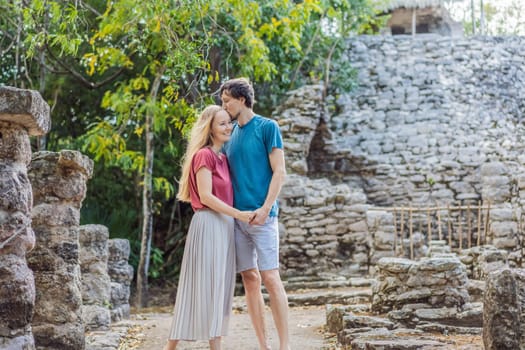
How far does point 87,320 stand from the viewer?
18.3 ft

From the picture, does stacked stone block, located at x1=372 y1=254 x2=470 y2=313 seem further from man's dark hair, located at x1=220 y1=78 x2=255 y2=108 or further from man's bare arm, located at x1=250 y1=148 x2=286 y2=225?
man's dark hair, located at x1=220 y1=78 x2=255 y2=108

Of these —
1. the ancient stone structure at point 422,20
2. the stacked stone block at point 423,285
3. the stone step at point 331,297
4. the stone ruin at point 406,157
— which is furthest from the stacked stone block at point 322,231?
the ancient stone structure at point 422,20

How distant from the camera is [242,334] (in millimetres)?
6016

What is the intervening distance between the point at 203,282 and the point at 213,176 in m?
0.60

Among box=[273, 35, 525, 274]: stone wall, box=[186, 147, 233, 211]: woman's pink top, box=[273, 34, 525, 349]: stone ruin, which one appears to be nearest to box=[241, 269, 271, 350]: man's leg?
box=[186, 147, 233, 211]: woman's pink top

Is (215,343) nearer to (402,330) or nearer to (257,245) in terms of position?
(257,245)

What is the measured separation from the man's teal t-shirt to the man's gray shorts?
0.11m

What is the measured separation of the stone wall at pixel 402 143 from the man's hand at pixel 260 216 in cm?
698

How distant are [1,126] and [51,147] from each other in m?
9.87

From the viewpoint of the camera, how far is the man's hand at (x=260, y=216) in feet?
12.6

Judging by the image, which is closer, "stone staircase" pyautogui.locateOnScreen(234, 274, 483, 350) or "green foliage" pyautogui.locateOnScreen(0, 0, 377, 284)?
"stone staircase" pyautogui.locateOnScreen(234, 274, 483, 350)

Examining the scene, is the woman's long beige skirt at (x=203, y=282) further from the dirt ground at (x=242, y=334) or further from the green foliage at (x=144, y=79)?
the green foliage at (x=144, y=79)

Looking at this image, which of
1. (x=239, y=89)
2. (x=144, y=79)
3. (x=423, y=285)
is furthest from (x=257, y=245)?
(x=144, y=79)

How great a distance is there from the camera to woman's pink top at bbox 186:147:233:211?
3848mm
